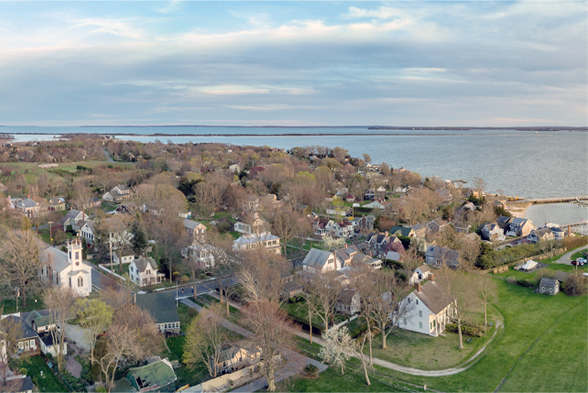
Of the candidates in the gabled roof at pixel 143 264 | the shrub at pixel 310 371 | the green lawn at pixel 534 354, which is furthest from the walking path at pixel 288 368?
the gabled roof at pixel 143 264

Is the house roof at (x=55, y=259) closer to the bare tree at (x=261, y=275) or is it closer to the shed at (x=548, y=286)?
the bare tree at (x=261, y=275)

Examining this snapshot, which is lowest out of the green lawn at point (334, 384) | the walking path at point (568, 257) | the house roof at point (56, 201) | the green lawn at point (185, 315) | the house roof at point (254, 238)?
the green lawn at point (334, 384)

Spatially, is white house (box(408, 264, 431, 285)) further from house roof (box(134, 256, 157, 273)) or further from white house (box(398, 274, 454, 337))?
house roof (box(134, 256, 157, 273))

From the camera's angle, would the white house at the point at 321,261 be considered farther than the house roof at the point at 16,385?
Yes

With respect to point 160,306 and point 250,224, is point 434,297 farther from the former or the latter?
point 250,224

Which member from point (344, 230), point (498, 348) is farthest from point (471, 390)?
point (344, 230)

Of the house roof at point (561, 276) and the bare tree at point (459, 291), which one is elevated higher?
the bare tree at point (459, 291)

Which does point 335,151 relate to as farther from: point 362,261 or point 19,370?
point 19,370
